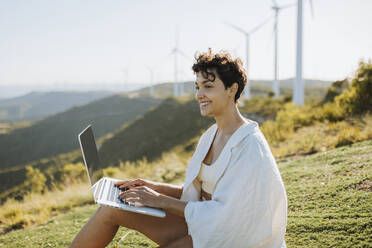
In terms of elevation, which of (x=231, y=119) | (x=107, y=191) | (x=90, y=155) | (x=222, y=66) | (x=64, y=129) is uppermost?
(x=222, y=66)

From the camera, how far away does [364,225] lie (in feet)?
10.1

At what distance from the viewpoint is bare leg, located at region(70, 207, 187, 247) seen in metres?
2.46

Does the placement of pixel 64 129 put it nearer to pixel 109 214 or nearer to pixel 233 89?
pixel 109 214

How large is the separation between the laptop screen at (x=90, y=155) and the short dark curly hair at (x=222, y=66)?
1.03 meters

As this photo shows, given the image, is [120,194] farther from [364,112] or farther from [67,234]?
[364,112]

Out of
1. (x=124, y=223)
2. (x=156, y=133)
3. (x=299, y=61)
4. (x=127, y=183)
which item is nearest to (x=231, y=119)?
(x=127, y=183)

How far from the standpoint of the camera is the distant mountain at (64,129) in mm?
82688

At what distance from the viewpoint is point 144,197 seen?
2270 millimetres

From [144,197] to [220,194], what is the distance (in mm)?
579

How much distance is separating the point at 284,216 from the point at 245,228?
1.09ft

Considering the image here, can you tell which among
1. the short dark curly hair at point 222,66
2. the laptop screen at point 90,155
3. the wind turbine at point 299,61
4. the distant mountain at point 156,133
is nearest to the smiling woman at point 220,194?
the short dark curly hair at point 222,66

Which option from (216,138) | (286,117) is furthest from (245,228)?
(286,117)

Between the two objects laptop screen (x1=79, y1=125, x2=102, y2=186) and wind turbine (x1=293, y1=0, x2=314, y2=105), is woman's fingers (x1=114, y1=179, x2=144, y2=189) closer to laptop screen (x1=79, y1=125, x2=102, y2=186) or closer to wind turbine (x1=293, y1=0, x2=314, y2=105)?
laptop screen (x1=79, y1=125, x2=102, y2=186)

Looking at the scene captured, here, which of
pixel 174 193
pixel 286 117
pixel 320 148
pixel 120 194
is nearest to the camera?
pixel 120 194
